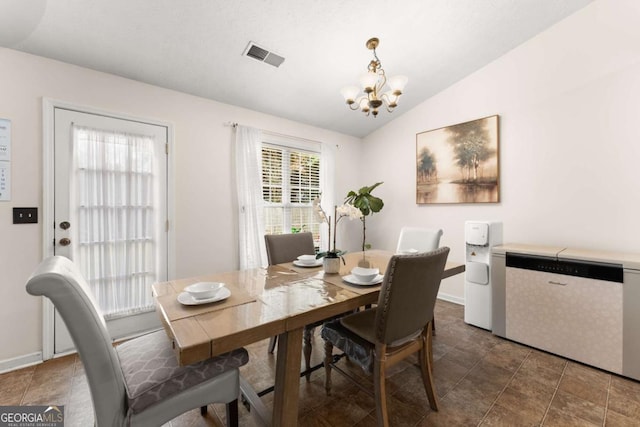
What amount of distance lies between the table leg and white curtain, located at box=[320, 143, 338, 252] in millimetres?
2849

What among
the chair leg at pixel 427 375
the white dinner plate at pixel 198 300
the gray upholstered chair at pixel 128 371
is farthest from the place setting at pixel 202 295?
the chair leg at pixel 427 375

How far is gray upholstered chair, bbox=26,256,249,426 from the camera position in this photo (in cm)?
91

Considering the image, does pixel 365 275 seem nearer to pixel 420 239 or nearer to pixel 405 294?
pixel 405 294

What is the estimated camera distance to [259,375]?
1952 mm

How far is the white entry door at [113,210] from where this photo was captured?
2201mm

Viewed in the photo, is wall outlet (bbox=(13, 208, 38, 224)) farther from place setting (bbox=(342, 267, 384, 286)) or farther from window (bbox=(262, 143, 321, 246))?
place setting (bbox=(342, 267, 384, 286))

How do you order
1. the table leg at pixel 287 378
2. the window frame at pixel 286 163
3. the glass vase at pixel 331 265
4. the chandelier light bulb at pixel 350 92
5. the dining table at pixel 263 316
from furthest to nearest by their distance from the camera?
the window frame at pixel 286 163, the chandelier light bulb at pixel 350 92, the glass vase at pixel 331 265, the table leg at pixel 287 378, the dining table at pixel 263 316

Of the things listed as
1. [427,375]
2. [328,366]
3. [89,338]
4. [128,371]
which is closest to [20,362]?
[128,371]

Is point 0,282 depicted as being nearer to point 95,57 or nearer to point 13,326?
point 13,326

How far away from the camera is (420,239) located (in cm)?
262

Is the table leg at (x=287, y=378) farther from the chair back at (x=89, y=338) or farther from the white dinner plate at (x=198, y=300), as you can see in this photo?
the chair back at (x=89, y=338)

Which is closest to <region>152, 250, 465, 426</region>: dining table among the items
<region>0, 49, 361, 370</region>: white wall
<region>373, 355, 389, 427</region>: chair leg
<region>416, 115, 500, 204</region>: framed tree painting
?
<region>373, 355, 389, 427</region>: chair leg

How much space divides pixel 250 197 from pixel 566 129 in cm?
345

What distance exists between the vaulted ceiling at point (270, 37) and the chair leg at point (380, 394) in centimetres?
260
